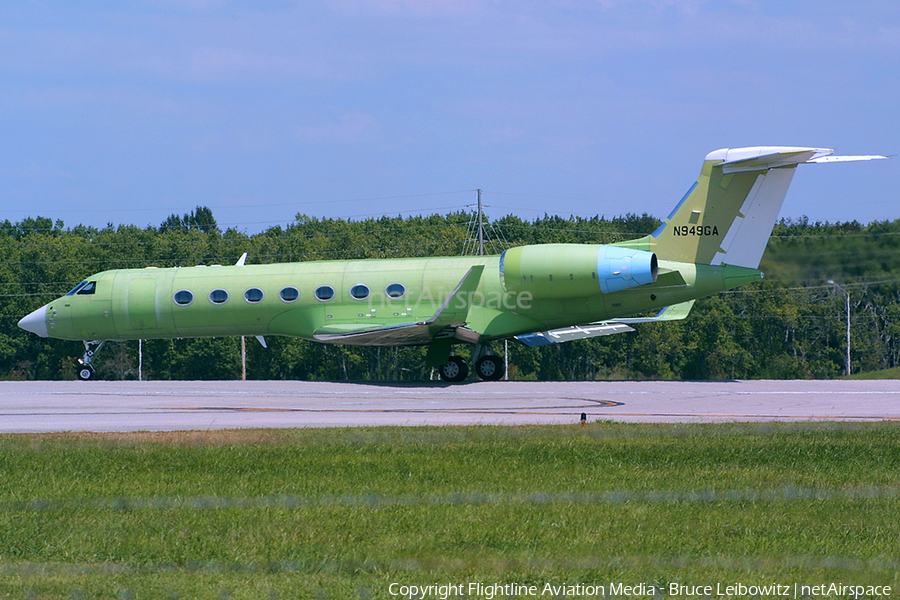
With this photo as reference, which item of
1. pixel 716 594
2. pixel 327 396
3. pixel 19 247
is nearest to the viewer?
pixel 716 594

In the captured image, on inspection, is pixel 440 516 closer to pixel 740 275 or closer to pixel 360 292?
pixel 740 275

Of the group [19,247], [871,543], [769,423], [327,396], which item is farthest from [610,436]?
[19,247]

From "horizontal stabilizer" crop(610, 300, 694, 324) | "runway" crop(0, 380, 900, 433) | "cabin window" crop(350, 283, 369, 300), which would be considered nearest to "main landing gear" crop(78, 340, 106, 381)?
"runway" crop(0, 380, 900, 433)

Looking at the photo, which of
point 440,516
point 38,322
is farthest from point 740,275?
point 38,322

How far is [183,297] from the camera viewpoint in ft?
107

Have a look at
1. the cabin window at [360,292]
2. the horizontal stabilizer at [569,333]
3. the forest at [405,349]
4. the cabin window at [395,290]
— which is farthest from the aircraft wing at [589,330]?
the forest at [405,349]

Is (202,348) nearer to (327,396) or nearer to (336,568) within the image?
(327,396)

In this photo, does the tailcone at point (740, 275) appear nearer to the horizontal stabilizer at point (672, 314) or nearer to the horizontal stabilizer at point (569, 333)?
the horizontal stabilizer at point (672, 314)

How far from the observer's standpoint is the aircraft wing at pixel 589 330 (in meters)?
31.7

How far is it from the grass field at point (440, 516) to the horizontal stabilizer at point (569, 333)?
16117 mm

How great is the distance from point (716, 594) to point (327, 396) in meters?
19.7

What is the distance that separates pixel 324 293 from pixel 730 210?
12440mm

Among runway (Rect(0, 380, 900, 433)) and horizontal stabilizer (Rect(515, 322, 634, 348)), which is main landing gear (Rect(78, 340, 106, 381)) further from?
horizontal stabilizer (Rect(515, 322, 634, 348))

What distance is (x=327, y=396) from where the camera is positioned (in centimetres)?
2638
